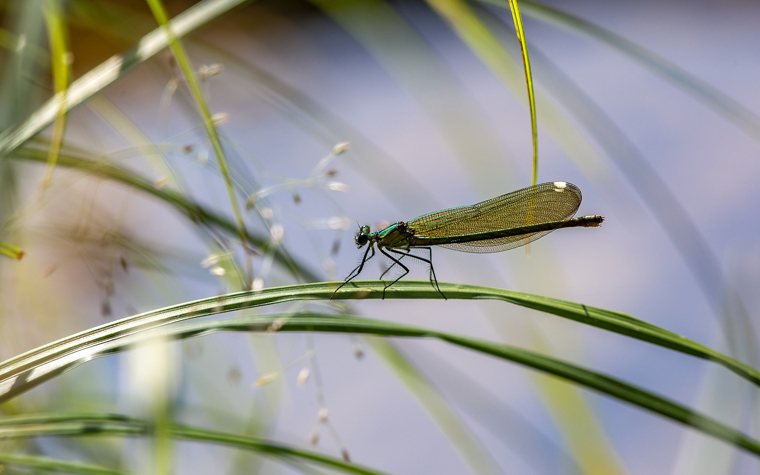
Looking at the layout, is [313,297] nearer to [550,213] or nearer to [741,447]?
[741,447]

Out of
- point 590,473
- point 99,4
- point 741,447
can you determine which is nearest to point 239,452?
point 590,473

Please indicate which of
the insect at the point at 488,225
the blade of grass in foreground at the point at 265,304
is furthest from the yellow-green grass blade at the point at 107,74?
the insect at the point at 488,225

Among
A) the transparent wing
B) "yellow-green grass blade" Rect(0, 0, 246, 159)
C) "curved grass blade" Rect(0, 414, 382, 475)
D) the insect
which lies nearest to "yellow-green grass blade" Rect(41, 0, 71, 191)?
"yellow-green grass blade" Rect(0, 0, 246, 159)

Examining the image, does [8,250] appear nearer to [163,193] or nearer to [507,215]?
[163,193]

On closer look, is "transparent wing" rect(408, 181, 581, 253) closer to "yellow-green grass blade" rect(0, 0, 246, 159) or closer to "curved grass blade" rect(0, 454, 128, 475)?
"yellow-green grass blade" rect(0, 0, 246, 159)

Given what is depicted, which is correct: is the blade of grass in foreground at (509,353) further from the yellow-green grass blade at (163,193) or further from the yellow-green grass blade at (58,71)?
the yellow-green grass blade at (58,71)
